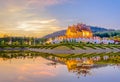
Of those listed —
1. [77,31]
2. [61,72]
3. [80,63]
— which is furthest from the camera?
[77,31]

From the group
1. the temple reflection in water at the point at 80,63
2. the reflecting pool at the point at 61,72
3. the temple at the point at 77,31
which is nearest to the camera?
the reflecting pool at the point at 61,72

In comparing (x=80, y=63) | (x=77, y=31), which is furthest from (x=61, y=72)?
(x=77, y=31)

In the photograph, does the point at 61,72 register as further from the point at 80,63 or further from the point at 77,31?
A: the point at 77,31

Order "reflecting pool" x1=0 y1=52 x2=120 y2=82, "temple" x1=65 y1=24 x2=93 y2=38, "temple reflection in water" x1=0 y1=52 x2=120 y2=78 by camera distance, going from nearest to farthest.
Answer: "reflecting pool" x1=0 y1=52 x2=120 y2=82 < "temple reflection in water" x1=0 y1=52 x2=120 y2=78 < "temple" x1=65 y1=24 x2=93 y2=38

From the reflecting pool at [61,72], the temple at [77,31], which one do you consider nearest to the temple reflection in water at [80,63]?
the reflecting pool at [61,72]

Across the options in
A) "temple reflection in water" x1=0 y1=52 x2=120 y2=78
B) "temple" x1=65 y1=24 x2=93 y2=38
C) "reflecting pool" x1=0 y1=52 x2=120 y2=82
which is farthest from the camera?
"temple" x1=65 y1=24 x2=93 y2=38

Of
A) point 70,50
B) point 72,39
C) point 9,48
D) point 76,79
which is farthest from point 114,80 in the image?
point 72,39

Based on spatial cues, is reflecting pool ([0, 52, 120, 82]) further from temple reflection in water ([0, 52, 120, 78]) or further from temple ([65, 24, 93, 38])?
temple ([65, 24, 93, 38])

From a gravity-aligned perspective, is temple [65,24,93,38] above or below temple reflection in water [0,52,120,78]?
above

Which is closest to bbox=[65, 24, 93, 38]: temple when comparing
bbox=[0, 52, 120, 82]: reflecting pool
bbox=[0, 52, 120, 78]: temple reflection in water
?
bbox=[0, 52, 120, 78]: temple reflection in water

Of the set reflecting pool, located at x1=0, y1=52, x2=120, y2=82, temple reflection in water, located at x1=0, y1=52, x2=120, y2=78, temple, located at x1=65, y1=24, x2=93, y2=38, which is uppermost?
temple, located at x1=65, y1=24, x2=93, y2=38

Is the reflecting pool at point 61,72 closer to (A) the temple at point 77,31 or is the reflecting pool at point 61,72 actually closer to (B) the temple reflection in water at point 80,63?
(B) the temple reflection in water at point 80,63

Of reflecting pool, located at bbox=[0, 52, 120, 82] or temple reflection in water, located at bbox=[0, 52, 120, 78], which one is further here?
temple reflection in water, located at bbox=[0, 52, 120, 78]

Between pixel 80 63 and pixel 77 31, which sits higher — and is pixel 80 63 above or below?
below
